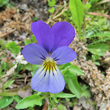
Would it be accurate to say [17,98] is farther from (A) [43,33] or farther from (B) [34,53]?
(A) [43,33]

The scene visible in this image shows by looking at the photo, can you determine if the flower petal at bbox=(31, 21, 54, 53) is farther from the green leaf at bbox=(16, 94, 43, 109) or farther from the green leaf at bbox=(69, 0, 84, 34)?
the green leaf at bbox=(69, 0, 84, 34)

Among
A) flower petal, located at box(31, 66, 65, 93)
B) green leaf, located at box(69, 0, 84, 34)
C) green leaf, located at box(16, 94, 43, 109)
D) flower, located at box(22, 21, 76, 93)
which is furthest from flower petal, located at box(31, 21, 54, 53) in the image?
green leaf, located at box(69, 0, 84, 34)

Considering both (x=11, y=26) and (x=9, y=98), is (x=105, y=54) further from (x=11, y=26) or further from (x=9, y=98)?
(x=11, y=26)

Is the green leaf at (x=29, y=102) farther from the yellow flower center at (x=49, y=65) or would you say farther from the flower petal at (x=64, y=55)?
the flower petal at (x=64, y=55)

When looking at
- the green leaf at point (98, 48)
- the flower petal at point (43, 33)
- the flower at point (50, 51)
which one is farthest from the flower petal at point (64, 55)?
the green leaf at point (98, 48)

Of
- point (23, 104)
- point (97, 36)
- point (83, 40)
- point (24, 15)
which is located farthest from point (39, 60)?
point (24, 15)

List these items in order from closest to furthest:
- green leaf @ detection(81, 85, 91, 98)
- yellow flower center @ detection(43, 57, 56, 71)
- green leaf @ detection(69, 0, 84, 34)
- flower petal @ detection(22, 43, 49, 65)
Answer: flower petal @ detection(22, 43, 49, 65), yellow flower center @ detection(43, 57, 56, 71), green leaf @ detection(81, 85, 91, 98), green leaf @ detection(69, 0, 84, 34)

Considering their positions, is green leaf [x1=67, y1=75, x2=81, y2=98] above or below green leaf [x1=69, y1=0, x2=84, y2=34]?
below

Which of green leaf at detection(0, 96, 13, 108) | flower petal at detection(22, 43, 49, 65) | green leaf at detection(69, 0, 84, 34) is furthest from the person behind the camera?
green leaf at detection(69, 0, 84, 34)
